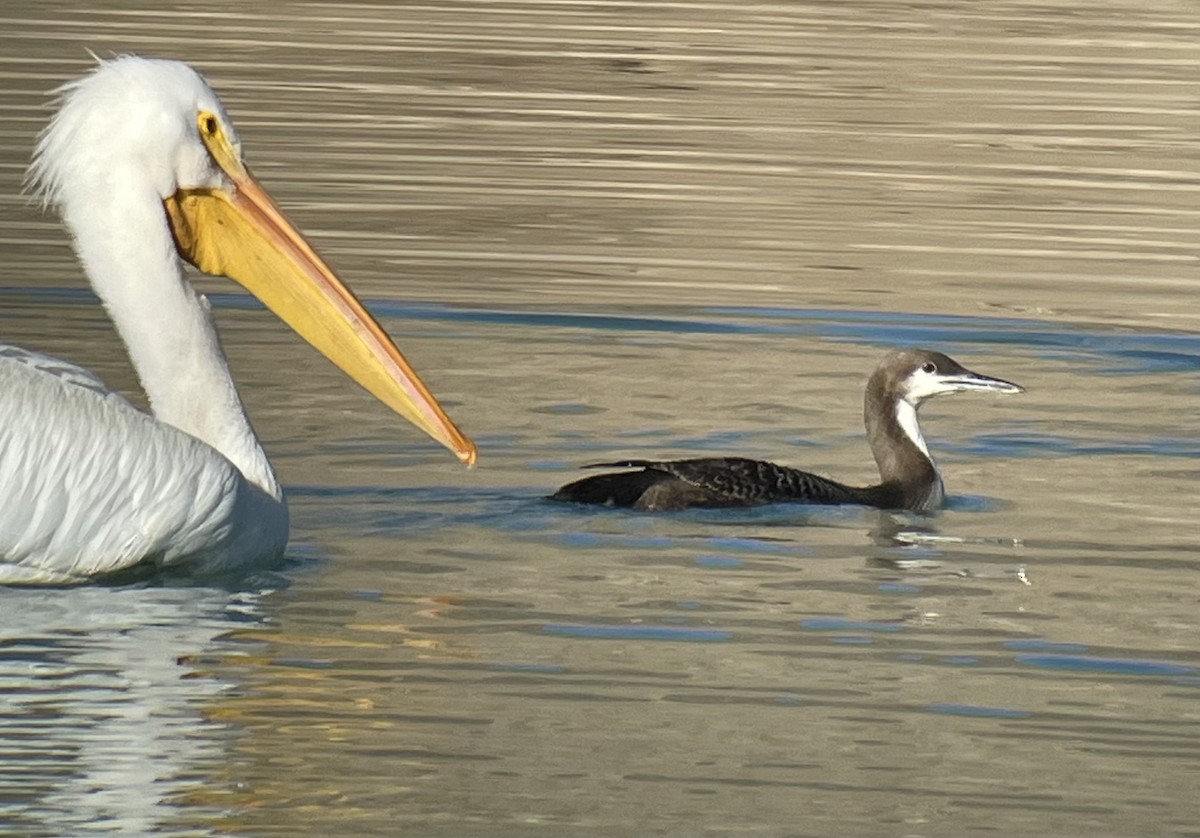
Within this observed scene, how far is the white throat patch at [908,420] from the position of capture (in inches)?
301

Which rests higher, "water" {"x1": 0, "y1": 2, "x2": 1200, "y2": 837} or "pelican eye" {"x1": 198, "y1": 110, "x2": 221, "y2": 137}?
"pelican eye" {"x1": 198, "y1": 110, "x2": 221, "y2": 137}

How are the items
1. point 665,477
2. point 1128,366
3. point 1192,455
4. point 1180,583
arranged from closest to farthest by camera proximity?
point 1180,583
point 665,477
point 1192,455
point 1128,366

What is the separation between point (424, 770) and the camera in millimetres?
4738

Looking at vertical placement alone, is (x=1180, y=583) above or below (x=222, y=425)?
below

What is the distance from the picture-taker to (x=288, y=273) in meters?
6.45

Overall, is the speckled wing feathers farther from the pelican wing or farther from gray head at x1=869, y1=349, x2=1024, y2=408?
the pelican wing

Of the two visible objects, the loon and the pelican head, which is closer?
the pelican head

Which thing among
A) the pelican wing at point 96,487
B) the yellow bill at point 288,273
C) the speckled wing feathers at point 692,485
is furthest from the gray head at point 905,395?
the pelican wing at point 96,487

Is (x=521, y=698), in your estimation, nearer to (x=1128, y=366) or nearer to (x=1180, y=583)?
(x=1180, y=583)

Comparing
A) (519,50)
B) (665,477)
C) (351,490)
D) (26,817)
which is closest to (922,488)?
(665,477)

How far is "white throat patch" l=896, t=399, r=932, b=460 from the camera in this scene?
7641mm

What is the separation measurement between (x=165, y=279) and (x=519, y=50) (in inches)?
434

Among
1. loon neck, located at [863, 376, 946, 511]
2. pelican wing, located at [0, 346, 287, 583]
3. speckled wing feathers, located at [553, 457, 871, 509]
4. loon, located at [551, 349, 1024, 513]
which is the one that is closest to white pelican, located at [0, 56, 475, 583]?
pelican wing, located at [0, 346, 287, 583]

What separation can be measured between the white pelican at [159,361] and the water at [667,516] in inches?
5.3
